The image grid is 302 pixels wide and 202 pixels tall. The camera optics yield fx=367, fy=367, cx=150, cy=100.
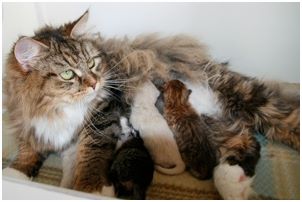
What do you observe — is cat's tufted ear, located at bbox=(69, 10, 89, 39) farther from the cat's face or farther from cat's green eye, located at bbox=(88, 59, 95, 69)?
cat's green eye, located at bbox=(88, 59, 95, 69)

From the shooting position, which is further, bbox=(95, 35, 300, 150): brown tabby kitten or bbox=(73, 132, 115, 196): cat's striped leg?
Result: bbox=(95, 35, 300, 150): brown tabby kitten

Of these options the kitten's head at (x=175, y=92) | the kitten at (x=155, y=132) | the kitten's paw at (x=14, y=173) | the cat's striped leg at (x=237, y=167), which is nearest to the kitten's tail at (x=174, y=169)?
the kitten at (x=155, y=132)

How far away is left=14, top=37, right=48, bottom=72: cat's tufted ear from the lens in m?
1.17

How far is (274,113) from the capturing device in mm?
1320

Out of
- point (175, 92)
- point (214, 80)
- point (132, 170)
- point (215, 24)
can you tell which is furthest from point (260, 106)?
point (132, 170)

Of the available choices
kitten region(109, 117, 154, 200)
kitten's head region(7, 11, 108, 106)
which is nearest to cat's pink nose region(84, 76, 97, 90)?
kitten's head region(7, 11, 108, 106)

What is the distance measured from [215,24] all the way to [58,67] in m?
0.71

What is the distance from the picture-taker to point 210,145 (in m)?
1.26

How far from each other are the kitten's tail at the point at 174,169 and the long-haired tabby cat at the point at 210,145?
22 mm

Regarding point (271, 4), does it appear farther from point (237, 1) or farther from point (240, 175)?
point (240, 175)

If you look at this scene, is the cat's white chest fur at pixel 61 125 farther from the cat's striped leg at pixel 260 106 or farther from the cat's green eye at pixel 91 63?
the cat's striped leg at pixel 260 106

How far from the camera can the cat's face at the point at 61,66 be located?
1.22m

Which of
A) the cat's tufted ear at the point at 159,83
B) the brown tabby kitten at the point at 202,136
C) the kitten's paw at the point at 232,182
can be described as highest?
the cat's tufted ear at the point at 159,83

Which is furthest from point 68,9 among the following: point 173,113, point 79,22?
point 173,113
